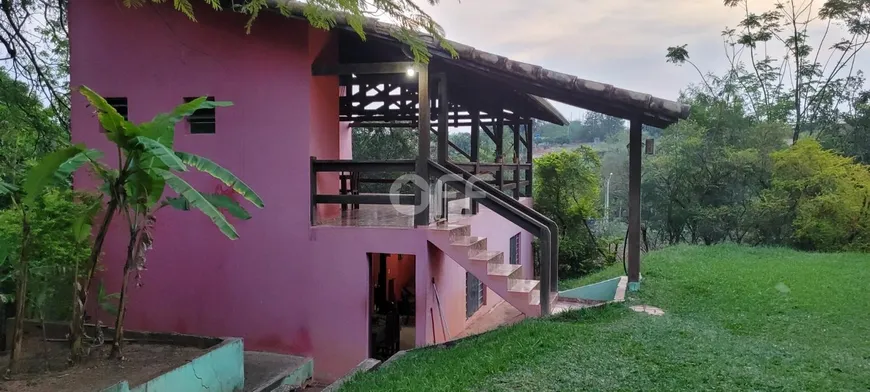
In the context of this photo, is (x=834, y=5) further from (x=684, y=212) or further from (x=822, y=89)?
(x=684, y=212)

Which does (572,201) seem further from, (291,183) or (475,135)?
(291,183)

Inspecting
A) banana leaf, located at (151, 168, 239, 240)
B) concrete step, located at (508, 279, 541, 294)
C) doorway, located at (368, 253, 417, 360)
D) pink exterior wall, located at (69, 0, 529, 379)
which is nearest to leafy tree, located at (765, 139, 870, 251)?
doorway, located at (368, 253, 417, 360)

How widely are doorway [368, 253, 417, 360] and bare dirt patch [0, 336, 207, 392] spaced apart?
2.47 meters

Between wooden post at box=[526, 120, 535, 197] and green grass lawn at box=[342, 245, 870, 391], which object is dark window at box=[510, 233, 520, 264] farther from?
green grass lawn at box=[342, 245, 870, 391]

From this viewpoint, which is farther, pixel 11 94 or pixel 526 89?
pixel 11 94

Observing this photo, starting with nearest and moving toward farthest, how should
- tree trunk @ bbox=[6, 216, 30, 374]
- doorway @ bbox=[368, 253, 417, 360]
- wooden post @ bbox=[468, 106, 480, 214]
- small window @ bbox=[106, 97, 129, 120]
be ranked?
tree trunk @ bbox=[6, 216, 30, 374]
small window @ bbox=[106, 97, 129, 120]
doorway @ bbox=[368, 253, 417, 360]
wooden post @ bbox=[468, 106, 480, 214]

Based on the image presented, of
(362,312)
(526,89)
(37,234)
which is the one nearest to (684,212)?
(526,89)

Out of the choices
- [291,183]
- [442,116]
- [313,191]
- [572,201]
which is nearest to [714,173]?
[572,201]

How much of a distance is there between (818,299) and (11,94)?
12200 mm

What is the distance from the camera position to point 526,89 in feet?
24.2

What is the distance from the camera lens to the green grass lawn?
4473 millimetres

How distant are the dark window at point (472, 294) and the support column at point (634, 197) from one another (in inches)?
102

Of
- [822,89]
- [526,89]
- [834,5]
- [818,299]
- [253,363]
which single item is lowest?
[253,363]

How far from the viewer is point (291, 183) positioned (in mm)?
7449
